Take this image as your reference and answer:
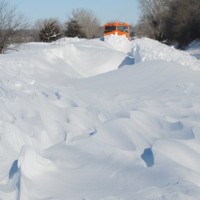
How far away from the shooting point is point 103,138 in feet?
18.2

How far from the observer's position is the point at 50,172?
4.66 m

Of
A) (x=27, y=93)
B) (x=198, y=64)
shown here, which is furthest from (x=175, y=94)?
(x=198, y=64)

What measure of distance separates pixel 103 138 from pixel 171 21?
2157 inches

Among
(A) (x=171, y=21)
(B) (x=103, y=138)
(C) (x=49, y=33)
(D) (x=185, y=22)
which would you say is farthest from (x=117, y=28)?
(B) (x=103, y=138)

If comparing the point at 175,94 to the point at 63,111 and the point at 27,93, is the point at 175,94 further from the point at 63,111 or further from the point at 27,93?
the point at 27,93

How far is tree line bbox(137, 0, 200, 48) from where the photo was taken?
52188 millimetres

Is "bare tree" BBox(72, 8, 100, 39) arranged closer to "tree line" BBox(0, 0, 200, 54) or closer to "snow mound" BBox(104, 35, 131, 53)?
"tree line" BBox(0, 0, 200, 54)

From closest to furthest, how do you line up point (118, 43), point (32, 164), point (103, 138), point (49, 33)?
1. point (32, 164)
2. point (103, 138)
3. point (118, 43)
4. point (49, 33)

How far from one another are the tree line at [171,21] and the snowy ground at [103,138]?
43.4 meters

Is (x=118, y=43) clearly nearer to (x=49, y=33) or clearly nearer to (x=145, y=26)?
(x=49, y=33)

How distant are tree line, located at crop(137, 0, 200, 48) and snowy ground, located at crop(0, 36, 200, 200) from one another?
43450 millimetres

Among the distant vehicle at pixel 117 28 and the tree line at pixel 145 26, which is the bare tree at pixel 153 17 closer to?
the tree line at pixel 145 26

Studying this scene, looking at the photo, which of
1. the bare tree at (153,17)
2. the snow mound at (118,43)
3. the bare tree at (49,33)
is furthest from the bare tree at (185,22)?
the snow mound at (118,43)

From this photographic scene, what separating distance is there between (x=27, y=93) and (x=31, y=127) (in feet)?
8.17
